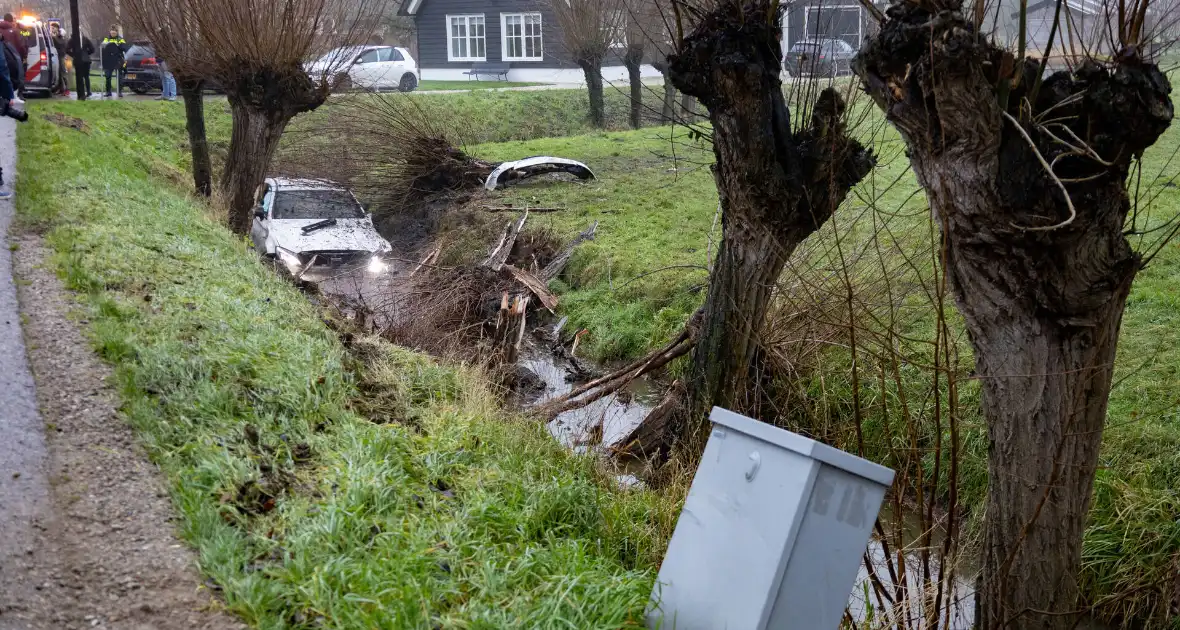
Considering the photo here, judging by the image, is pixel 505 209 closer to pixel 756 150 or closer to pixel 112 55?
pixel 756 150

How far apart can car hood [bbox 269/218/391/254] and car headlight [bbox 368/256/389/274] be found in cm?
37

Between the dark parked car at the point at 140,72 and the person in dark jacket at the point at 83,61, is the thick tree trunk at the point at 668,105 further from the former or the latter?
the dark parked car at the point at 140,72

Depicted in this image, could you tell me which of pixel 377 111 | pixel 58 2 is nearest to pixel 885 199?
pixel 377 111

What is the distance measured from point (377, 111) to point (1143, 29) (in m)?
16.8

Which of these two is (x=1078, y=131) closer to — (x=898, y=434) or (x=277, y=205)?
(x=898, y=434)

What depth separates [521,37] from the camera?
1727 inches

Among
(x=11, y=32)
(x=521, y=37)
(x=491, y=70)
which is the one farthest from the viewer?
(x=491, y=70)

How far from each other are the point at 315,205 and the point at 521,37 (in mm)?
29142

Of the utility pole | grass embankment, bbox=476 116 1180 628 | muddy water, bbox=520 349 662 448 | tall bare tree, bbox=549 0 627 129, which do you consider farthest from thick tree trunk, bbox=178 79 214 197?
tall bare tree, bbox=549 0 627 129

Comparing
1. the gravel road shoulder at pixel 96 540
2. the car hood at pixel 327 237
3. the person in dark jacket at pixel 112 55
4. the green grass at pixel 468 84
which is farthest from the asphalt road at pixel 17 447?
the green grass at pixel 468 84

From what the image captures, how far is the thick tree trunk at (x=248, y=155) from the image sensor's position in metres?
16.3

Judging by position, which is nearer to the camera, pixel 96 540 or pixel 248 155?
pixel 96 540

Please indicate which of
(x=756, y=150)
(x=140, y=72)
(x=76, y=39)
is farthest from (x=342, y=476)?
(x=140, y=72)

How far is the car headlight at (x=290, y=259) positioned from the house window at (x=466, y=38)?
3229 cm
